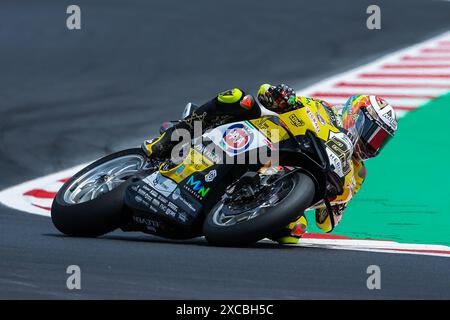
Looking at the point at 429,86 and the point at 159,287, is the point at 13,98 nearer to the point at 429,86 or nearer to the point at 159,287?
the point at 429,86

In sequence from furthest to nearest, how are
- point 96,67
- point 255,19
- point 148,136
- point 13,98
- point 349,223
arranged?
1. point 255,19
2. point 96,67
3. point 13,98
4. point 148,136
5. point 349,223

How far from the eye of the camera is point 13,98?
569 inches

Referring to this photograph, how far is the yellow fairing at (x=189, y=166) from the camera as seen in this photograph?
8.28 m

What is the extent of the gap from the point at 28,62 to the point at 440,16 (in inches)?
242

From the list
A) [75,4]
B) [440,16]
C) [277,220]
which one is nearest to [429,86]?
[440,16]

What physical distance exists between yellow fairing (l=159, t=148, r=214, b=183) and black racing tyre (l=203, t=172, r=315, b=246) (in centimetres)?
51
